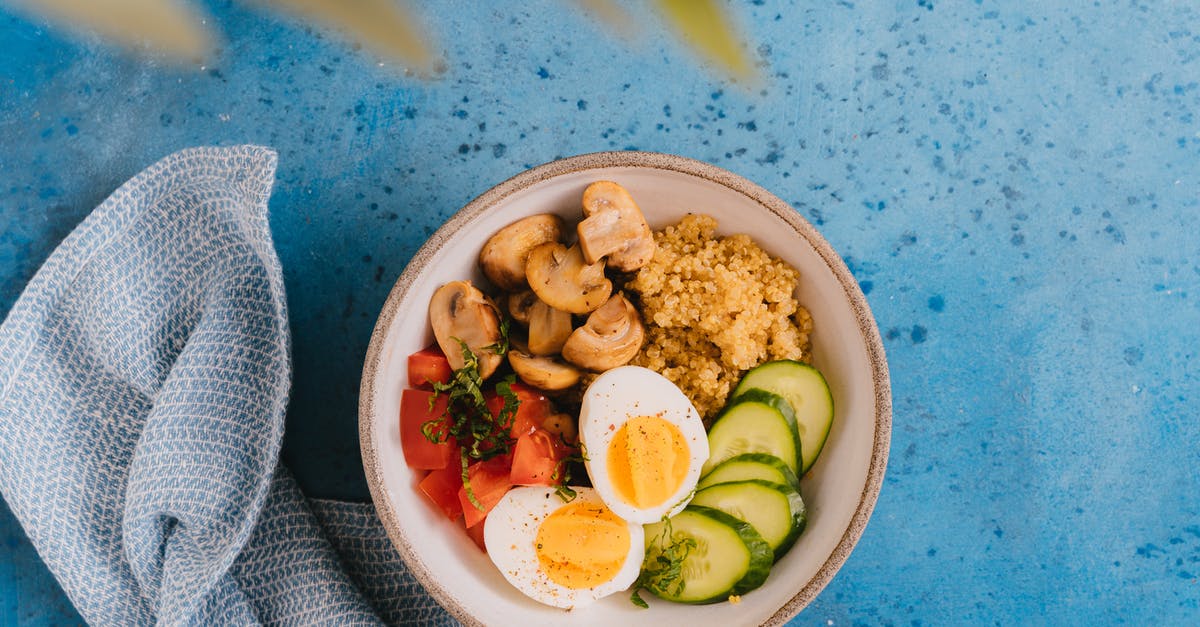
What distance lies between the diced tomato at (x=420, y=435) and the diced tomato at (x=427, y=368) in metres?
0.02

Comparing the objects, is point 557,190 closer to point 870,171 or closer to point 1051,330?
point 870,171

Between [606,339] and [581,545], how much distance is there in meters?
0.35

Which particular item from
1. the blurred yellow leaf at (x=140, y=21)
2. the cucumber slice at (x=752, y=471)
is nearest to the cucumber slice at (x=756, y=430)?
the cucumber slice at (x=752, y=471)

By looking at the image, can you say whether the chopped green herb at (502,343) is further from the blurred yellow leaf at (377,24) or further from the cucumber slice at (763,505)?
the blurred yellow leaf at (377,24)

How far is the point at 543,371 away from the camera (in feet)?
4.78

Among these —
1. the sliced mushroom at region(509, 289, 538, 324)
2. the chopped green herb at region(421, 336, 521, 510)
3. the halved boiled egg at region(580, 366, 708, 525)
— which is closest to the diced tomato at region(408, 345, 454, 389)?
the chopped green herb at region(421, 336, 521, 510)

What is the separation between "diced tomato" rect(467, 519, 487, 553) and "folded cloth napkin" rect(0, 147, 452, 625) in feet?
0.81

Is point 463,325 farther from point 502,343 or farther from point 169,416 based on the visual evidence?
point 169,416

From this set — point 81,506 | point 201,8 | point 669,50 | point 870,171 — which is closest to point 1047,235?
point 870,171

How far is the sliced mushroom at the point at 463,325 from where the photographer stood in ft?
4.74

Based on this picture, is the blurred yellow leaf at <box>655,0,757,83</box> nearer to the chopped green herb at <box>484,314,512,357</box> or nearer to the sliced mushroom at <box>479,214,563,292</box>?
the sliced mushroom at <box>479,214,563,292</box>

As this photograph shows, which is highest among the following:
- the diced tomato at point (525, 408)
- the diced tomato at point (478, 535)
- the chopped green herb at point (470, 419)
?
the diced tomato at point (525, 408)

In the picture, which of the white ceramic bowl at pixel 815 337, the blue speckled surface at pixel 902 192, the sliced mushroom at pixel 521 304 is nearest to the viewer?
the white ceramic bowl at pixel 815 337

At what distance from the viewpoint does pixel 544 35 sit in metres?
1.77
